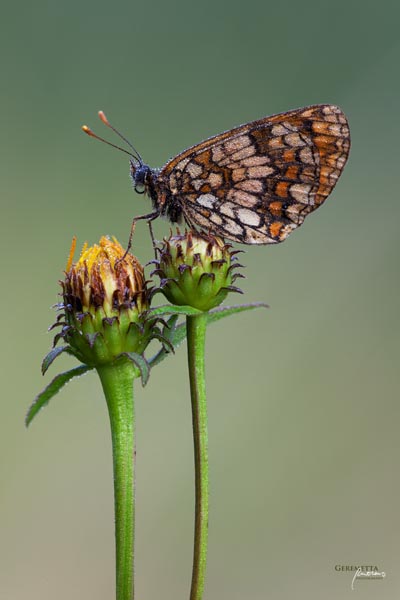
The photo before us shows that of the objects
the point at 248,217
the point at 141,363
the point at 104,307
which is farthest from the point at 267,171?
the point at 141,363

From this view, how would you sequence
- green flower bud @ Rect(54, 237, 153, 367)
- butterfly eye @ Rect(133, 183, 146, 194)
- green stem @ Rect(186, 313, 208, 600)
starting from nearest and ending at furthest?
green stem @ Rect(186, 313, 208, 600)
green flower bud @ Rect(54, 237, 153, 367)
butterfly eye @ Rect(133, 183, 146, 194)

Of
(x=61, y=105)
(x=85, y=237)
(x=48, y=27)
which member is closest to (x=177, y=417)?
(x=85, y=237)

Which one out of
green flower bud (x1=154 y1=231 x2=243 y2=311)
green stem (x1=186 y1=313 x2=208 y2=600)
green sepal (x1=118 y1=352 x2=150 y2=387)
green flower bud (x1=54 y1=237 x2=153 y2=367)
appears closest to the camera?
green stem (x1=186 y1=313 x2=208 y2=600)

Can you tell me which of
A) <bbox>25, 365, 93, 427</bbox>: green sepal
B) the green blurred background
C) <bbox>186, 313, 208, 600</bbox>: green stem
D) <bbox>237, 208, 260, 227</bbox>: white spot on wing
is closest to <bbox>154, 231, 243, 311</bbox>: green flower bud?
<bbox>186, 313, 208, 600</bbox>: green stem

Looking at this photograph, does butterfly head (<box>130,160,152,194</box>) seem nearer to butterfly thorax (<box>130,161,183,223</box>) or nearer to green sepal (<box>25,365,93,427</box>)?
butterfly thorax (<box>130,161,183,223</box>)

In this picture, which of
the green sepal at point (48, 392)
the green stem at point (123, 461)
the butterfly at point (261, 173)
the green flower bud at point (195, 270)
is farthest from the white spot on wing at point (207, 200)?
the green sepal at point (48, 392)

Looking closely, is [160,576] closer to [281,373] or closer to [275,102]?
[281,373]

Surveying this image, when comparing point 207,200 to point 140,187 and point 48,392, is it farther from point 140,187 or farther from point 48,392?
point 48,392
